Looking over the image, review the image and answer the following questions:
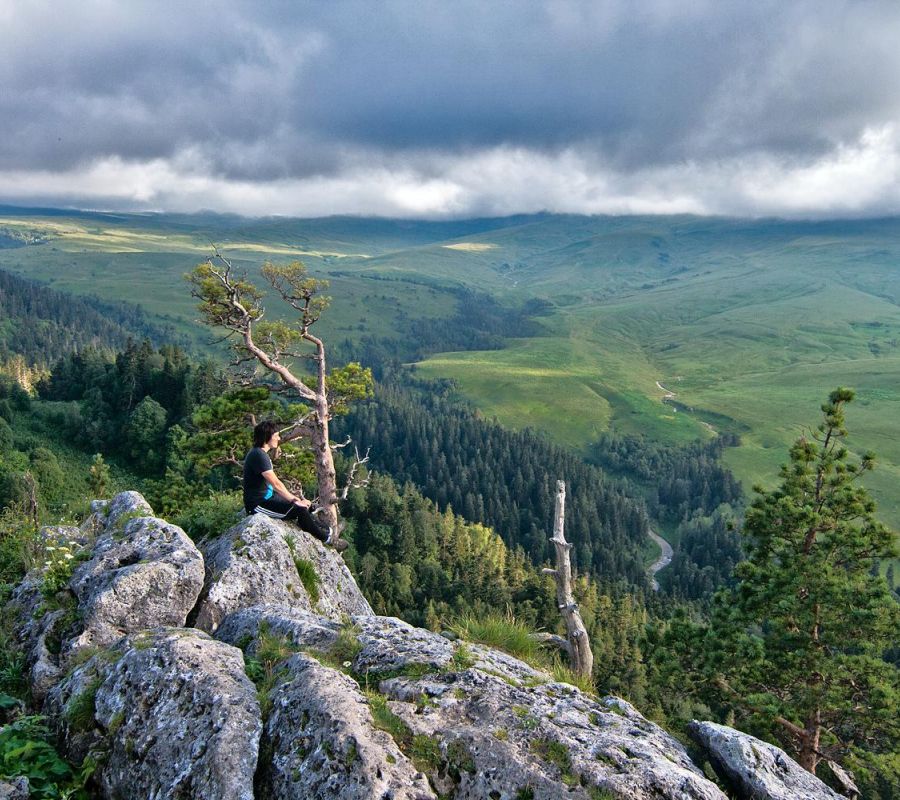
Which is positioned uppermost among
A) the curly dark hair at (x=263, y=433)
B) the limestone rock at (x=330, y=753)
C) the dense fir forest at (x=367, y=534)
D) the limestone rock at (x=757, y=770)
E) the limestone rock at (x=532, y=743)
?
the curly dark hair at (x=263, y=433)

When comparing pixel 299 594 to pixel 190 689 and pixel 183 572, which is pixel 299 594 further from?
pixel 190 689

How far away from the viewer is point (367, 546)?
8138 centimetres

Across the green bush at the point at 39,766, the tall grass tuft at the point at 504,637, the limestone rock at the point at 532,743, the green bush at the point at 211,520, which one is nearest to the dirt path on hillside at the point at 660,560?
the green bush at the point at 211,520

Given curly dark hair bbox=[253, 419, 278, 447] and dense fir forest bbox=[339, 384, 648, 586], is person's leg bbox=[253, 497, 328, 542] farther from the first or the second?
dense fir forest bbox=[339, 384, 648, 586]

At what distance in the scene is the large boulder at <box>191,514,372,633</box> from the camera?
1609 centimetres

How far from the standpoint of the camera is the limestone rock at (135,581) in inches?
549

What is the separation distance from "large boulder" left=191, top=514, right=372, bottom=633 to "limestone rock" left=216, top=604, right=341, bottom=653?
94 centimetres

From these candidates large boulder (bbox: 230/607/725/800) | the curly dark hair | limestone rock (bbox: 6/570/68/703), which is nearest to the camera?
large boulder (bbox: 230/607/725/800)

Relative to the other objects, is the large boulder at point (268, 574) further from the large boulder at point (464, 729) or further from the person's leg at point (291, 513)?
the large boulder at point (464, 729)

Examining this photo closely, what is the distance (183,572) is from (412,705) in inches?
331

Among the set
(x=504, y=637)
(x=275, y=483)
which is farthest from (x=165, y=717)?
(x=504, y=637)

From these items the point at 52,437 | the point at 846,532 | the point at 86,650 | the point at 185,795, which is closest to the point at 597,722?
the point at 185,795

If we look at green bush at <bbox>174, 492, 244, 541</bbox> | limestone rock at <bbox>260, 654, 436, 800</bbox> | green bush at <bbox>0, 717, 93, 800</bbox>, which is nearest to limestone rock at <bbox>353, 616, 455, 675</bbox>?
limestone rock at <bbox>260, 654, 436, 800</bbox>

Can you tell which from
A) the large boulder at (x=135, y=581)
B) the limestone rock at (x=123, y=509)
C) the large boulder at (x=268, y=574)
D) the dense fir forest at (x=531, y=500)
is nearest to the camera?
the large boulder at (x=135, y=581)
